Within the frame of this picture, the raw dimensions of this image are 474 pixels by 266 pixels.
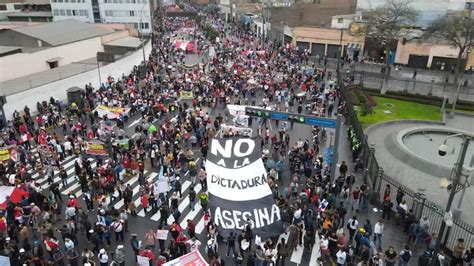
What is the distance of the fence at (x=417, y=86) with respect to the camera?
3912 centimetres

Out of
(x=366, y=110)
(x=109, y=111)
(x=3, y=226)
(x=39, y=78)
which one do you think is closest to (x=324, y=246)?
(x=3, y=226)

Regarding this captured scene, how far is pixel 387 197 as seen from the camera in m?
17.3

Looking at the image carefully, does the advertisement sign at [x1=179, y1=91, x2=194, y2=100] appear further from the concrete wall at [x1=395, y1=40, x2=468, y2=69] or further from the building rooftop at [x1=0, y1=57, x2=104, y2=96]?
the concrete wall at [x1=395, y1=40, x2=468, y2=69]

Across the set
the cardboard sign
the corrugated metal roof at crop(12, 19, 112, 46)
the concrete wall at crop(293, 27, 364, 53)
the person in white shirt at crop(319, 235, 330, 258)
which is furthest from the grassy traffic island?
the corrugated metal roof at crop(12, 19, 112, 46)

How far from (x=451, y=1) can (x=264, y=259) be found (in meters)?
65.0

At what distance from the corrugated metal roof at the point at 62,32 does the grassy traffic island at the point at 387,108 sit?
33321mm

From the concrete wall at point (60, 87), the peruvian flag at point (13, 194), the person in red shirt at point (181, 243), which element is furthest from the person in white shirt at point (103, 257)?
the concrete wall at point (60, 87)

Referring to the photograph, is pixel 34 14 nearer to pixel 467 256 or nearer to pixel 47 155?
pixel 47 155

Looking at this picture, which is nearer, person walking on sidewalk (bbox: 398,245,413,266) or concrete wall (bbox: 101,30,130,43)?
person walking on sidewalk (bbox: 398,245,413,266)

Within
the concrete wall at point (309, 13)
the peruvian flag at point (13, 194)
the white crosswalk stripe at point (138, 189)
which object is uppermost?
the concrete wall at point (309, 13)

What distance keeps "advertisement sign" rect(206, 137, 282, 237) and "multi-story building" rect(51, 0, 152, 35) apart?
61.9m

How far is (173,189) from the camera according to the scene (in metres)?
19.4

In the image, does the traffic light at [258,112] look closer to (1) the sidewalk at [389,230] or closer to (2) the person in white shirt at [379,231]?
(1) the sidewalk at [389,230]

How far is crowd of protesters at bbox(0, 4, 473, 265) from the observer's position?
1446cm
